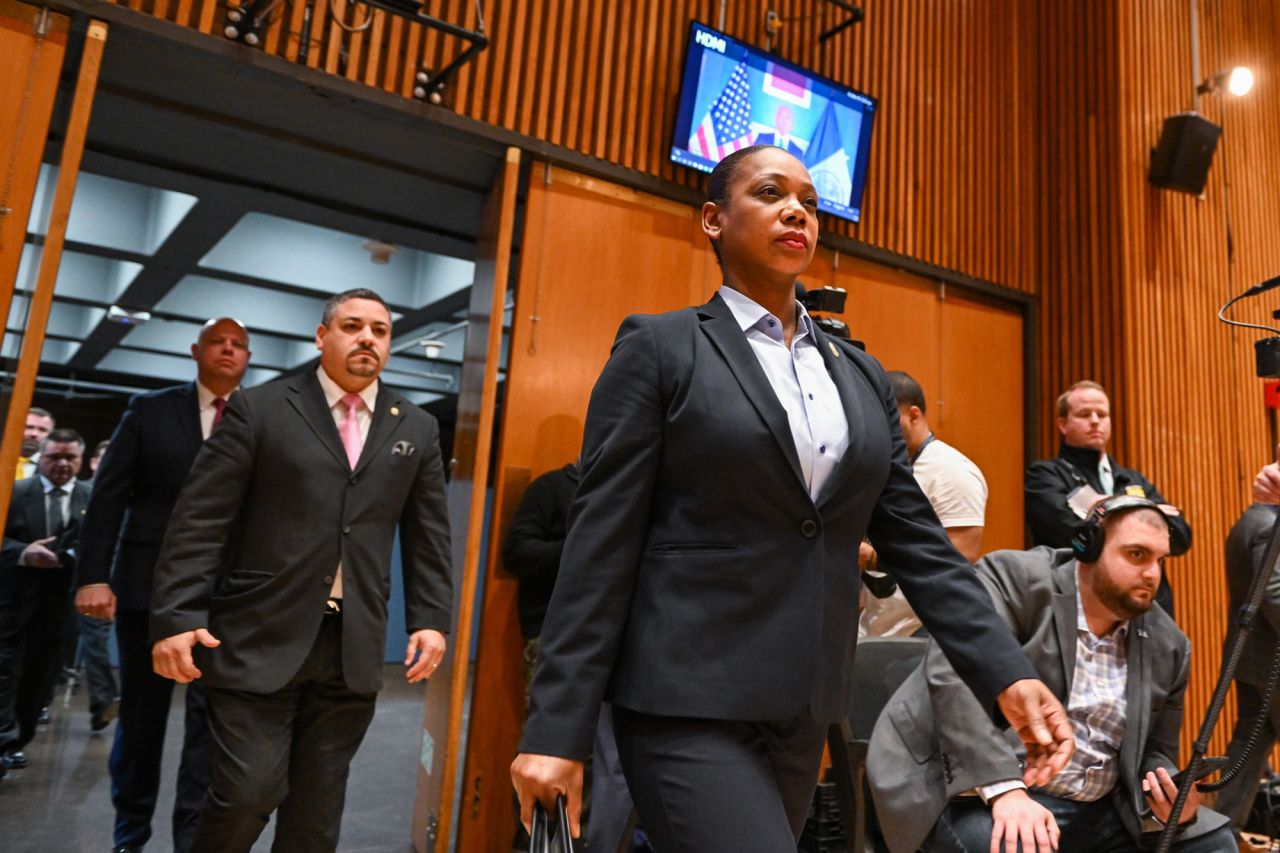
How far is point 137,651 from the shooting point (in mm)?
3219

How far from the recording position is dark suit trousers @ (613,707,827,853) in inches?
48.1

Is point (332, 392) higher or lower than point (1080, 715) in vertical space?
higher

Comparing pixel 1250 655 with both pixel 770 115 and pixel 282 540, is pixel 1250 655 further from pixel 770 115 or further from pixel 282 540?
pixel 282 540

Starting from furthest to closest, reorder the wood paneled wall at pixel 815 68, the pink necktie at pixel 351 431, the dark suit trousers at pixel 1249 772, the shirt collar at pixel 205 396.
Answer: the wood paneled wall at pixel 815 68
the dark suit trousers at pixel 1249 772
the shirt collar at pixel 205 396
the pink necktie at pixel 351 431

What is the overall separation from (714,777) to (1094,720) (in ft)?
4.96

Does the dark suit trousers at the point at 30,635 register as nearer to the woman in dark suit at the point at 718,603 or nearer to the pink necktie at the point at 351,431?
the pink necktie at the point at 351,431

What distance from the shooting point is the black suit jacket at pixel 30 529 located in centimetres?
Result: 475

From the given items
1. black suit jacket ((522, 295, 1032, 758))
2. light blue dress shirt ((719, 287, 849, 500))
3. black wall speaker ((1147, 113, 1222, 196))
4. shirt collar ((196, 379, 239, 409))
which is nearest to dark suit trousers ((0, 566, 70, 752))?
shirt collar ((196, 379, 239, 409))

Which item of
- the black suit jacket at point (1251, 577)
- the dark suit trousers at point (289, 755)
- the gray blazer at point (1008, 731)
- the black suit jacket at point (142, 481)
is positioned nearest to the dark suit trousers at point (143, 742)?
the black suit jacket at point (142, 481)

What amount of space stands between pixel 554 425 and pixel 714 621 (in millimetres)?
2849

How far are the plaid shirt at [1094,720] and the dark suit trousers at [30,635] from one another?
4565 millimetres

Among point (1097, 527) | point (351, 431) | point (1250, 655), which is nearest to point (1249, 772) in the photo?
point (1250, 655)

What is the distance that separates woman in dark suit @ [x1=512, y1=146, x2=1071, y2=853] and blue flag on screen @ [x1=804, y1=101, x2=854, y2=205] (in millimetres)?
3634

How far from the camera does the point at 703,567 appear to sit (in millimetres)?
1317
